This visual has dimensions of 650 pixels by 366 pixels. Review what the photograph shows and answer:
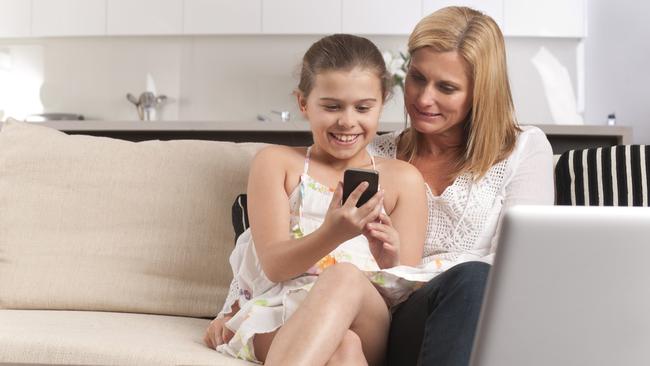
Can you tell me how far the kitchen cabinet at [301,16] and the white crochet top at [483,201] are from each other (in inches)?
132

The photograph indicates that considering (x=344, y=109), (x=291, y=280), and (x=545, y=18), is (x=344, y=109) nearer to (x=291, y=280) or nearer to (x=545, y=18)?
(x=291, y=280)

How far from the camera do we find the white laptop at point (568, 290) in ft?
2.62

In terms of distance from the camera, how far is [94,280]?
7.12 feet

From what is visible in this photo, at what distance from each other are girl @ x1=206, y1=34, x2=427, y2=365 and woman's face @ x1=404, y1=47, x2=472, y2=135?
0.47ft

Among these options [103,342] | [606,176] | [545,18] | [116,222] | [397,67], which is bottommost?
[103,342]

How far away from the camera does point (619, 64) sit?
471 cm

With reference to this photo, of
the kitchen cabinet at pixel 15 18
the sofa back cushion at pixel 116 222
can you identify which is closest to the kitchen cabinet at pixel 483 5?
the kitchen cabinet at pixel 15 18

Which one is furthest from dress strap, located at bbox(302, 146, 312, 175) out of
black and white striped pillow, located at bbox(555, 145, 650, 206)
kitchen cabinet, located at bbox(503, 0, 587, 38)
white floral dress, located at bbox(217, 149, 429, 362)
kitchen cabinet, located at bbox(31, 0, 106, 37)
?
kitchen cabinet, located at bbox(31, 0, 106, 37)

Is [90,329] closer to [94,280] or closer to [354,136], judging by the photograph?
[94,280]

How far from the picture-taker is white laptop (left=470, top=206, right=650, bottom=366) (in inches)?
31.4

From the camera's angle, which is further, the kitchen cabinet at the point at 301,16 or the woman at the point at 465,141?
the kitchen cabinet at the point at 301,16

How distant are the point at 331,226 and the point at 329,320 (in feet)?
0.60

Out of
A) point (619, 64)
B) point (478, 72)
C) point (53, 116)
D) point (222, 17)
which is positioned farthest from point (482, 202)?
point (53, 116)

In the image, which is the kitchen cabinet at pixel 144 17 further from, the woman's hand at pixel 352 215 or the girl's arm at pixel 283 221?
the woman's hand at pixel 352 215
